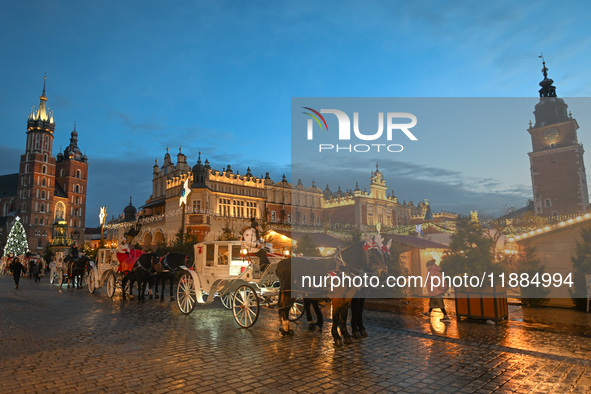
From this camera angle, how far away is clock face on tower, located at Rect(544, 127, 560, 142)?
28.5m

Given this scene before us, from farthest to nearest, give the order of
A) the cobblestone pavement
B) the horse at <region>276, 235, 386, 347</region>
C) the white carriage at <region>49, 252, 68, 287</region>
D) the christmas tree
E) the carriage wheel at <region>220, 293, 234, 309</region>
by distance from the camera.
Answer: the christmas tree, the white carriage at <region>49, 252, 68, 287</region>, the carriage wheel at <region>220, 293, 234, 309</region>, the horse at <region>276, 235, 386, 347</region>, the cobblestone pavement

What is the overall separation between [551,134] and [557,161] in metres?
2.71

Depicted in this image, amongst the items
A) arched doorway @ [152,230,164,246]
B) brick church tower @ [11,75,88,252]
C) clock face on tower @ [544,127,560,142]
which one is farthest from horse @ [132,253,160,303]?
brick church tower @ [11,75,88,252]

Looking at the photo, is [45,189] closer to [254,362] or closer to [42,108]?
[42,108]

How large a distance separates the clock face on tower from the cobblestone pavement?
26.0m

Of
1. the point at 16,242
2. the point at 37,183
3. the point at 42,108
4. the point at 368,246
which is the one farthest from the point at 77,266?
the point at 42,108

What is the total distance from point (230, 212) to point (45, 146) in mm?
73132

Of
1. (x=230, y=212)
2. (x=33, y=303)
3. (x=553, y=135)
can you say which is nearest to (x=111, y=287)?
(x=33, y=303)

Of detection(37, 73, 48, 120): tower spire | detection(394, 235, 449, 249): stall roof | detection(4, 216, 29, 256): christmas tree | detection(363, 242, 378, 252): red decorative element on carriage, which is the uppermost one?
detection(37, 73, 48, 120): tower spire

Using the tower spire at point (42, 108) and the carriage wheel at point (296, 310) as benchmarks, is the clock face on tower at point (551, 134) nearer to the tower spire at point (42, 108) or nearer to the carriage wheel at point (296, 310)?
the carriage wheel at point (296, 310)

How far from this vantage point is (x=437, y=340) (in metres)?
7.75

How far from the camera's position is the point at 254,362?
6051mm

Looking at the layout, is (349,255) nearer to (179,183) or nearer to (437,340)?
(437,340)

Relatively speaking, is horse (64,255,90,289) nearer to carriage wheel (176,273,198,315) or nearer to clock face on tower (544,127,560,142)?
carriage wheel (176,273,198,315)
